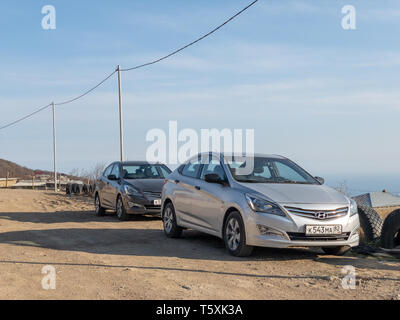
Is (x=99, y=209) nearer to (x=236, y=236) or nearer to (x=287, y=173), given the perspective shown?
(x=287, y=173)

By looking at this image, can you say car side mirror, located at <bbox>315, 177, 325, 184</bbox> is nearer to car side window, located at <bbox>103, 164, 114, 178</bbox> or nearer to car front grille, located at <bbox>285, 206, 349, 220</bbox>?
car front grille, located at <bbox>285, 206, 349, 220</bbox>

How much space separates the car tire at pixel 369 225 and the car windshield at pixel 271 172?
135cm

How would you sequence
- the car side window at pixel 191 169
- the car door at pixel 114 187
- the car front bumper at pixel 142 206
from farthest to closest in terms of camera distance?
1. the car door at pixel 114 187
2. the car front bumper at pixel 142 206
3. the car side window at pixel 191 169

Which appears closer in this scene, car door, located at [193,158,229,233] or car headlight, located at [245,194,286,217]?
car headlight, located at [245,194,286,217]

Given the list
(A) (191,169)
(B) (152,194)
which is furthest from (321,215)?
(B) (152,194)

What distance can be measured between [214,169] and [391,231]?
319 centimetres

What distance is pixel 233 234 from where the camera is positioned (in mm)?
8453

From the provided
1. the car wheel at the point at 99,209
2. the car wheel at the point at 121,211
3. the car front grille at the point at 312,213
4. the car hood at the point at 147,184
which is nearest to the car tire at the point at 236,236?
the car front grille at the point at 312,213

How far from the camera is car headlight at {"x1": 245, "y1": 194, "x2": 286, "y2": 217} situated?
7.86 m

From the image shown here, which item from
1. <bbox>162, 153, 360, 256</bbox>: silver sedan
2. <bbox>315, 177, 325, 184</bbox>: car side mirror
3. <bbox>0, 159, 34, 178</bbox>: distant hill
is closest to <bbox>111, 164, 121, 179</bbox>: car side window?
<bbox>162, 153, 360, 256</bbox>: silver sedan

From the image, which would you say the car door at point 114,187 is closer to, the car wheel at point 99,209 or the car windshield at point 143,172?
the car windshield at point 143,172

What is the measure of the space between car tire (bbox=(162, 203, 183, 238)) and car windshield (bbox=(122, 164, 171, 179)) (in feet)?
14.2

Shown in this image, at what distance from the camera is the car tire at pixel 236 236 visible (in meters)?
8.12
